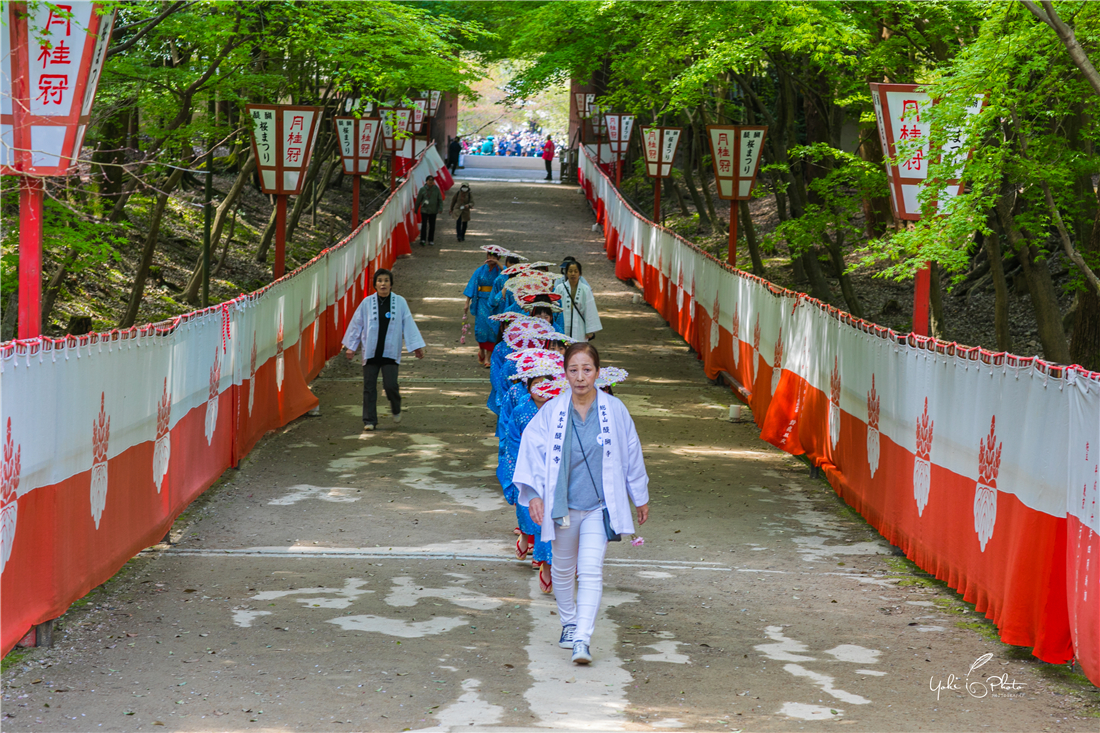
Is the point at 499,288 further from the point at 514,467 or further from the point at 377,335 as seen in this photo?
the point at 514,467

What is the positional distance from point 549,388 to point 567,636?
1517 millimetres

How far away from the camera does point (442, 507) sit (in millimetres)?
A: 9383

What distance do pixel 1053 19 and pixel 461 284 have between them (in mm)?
17245

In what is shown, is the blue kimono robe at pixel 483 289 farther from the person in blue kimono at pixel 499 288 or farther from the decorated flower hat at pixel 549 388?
the decorated flower hat at pixel 549 388

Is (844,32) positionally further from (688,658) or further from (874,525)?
(688,658)

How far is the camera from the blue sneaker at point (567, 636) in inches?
236

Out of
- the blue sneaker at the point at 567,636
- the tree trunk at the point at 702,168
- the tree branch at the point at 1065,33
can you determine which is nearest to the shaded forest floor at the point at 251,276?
the tree trunk at the point at 702,168

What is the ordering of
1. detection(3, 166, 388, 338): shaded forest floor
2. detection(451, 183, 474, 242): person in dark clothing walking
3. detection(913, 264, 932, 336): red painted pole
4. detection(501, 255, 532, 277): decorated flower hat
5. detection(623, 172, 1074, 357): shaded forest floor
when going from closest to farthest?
detection(913, 264, 932, 336): red painted pole, detection(501, 255, 532, 277): decorated flower hat, detection(3, 166, 388, 338): shaded forest floor, detection(623, 172, 1074, 357): shaded forest floor, detection(451, 183, 474, 242): person in dark clothing walking

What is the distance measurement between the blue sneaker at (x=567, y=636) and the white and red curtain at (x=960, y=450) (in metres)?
2.35

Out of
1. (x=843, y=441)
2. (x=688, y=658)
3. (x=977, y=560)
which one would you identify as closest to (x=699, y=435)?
(x=843, y=441)

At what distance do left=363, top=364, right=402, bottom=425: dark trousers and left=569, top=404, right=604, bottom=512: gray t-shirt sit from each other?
658cm

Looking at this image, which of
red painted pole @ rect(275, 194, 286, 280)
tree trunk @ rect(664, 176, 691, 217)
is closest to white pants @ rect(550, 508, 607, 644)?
red painted pole @ rect(275, 194, 286, 280)

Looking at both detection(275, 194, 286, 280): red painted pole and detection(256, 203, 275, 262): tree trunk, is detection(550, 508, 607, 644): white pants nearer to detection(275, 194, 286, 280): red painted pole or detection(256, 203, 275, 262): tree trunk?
detection(275, 194, 286, 280): red painted pole

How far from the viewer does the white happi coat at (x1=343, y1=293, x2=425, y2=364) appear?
1229 cm
